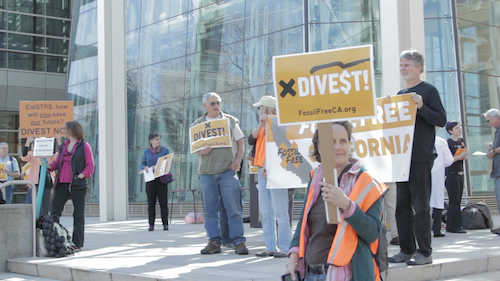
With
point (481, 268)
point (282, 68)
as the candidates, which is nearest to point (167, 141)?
point (481, 268)

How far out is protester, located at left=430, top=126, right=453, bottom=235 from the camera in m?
10.1

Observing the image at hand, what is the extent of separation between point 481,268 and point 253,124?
36.2 ft

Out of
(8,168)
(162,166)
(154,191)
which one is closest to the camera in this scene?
(162,166)

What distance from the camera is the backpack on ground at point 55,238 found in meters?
8.44

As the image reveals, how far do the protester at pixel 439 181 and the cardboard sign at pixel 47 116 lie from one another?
20.3ft

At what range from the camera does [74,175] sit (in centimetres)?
889

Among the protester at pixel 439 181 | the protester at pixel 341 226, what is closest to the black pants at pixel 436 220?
the protester at pixel 439 181

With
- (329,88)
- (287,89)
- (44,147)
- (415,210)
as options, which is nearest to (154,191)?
(44,147)

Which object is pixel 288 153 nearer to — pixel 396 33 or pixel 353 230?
pixel 396 33

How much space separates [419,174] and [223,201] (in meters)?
2.86

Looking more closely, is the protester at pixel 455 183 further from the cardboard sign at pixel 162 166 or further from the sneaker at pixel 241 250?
the cardboard sign at pixel 162 166

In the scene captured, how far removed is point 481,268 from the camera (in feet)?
21.9

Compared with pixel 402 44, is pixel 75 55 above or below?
above

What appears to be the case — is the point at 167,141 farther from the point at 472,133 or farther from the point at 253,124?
the point at 472,133
